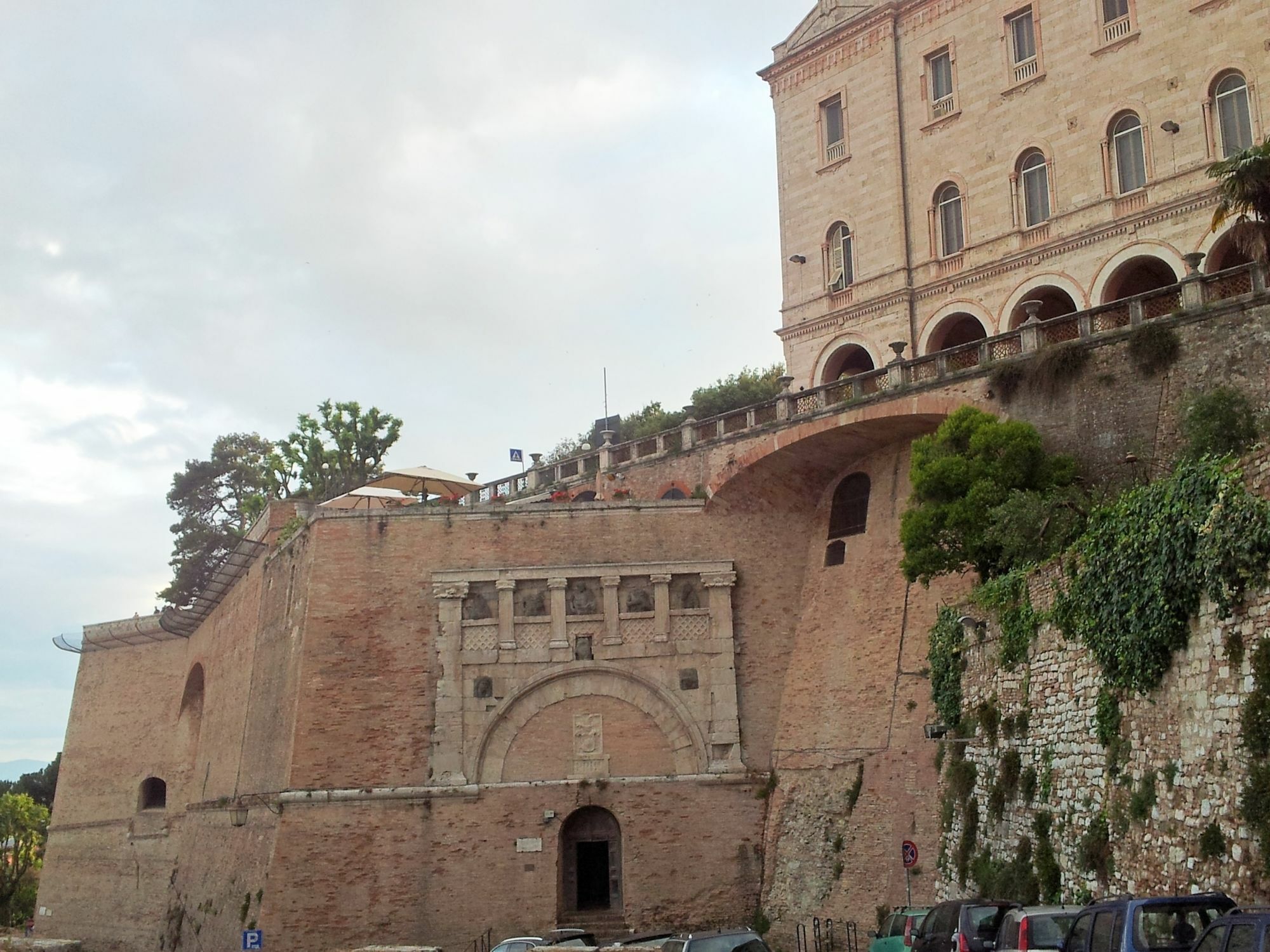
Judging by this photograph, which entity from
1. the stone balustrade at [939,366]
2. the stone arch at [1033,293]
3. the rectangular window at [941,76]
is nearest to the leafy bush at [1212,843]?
the stone balustrade at [939,366]

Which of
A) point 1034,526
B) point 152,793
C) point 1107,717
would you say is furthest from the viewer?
point 152,793

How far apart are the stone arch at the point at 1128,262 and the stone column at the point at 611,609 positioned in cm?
A: 1291

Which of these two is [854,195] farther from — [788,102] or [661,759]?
[661,759]

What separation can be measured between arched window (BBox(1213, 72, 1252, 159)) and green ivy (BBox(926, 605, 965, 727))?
13872mm

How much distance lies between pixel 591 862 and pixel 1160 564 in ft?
57.2

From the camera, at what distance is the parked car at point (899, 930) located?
1805 cm

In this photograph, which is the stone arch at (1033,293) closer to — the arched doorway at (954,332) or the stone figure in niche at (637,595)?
the arched doorway at (954,332)

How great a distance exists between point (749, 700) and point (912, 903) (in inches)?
285

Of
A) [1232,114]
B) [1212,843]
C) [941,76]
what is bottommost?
[1212,843]

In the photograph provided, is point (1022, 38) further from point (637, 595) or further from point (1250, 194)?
point (637, 595)

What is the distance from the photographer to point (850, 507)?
3173cm

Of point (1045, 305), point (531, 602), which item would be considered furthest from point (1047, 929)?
point (1045, 305)

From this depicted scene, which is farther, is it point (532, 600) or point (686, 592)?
point (686, 592)

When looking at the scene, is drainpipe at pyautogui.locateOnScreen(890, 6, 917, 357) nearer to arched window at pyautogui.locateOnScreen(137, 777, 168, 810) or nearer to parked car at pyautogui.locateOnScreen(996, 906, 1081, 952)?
parked car at pyautogui.locateOnScreen(996, 906, 1081, 952)
